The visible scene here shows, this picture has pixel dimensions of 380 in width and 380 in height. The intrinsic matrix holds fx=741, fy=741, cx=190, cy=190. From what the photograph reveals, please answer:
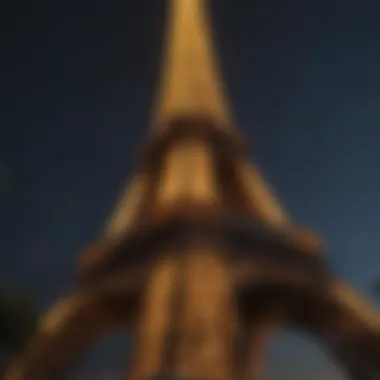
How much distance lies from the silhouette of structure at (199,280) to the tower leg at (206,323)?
0.01 meters

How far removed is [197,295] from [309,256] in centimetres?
180

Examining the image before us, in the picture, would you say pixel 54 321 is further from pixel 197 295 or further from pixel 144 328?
pixel 197 295

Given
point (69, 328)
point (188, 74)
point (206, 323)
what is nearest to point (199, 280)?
point (206, 323)

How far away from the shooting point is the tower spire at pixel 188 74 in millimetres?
10047

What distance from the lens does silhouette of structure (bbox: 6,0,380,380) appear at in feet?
21.9

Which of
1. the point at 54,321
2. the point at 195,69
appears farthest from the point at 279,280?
the point at 195,69

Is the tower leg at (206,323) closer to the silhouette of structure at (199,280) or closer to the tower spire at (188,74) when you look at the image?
the silhouette of structure at (199,280)

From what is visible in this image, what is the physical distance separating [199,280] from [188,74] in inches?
180

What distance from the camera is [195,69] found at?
10.8m

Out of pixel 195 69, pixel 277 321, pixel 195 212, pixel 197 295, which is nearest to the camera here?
pixel 197 295

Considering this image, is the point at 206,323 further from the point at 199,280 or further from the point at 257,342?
the point at 257,342

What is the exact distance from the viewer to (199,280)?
22.5 feet

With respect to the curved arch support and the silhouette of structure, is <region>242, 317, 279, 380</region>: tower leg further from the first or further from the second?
the curved arch support

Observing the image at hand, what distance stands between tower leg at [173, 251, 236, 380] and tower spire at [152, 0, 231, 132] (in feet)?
10.4
